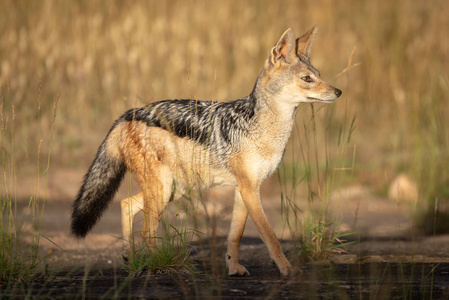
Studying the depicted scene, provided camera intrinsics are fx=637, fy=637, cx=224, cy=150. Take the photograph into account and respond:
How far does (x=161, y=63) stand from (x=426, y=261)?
820 cm

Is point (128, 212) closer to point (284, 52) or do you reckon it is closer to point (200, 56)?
point (284, 52)

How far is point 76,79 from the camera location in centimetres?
1253

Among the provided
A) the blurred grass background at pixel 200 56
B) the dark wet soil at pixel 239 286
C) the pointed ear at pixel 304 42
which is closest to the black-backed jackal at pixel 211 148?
the pointed ear at pixel 304 42

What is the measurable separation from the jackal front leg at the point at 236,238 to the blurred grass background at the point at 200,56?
229 inches

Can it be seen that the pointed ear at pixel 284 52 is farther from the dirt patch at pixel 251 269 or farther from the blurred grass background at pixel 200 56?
the blurred grass background at pixel 200 56

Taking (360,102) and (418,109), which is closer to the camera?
(418,109)

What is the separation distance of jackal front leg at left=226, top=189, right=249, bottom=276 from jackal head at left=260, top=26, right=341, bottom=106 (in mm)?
1021

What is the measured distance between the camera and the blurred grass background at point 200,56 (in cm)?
1204

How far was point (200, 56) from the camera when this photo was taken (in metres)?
13.1

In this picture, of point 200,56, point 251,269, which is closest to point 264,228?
point 251,269

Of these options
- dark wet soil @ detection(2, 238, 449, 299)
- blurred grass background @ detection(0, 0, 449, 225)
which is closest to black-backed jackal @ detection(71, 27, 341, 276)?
dark wet soil @ detection(2, 238, 449, 299)

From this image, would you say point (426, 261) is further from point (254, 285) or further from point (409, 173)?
point (409, 173)

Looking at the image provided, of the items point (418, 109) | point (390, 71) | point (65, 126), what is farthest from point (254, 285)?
point (390, 71)

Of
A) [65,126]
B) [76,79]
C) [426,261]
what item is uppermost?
[76,79]
